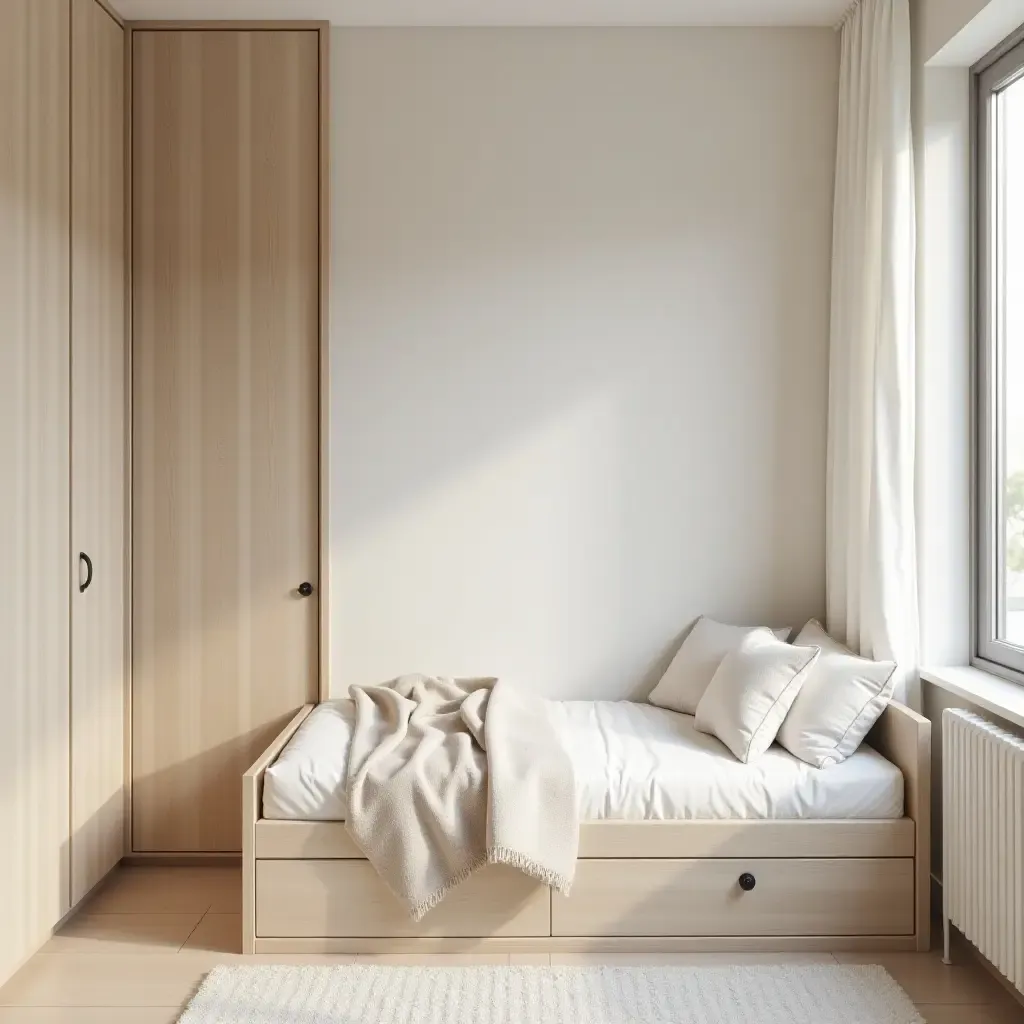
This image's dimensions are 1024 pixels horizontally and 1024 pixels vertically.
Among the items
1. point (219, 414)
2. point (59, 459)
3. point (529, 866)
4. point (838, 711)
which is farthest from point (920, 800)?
point (59, 459)

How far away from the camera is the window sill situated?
2.29 meters

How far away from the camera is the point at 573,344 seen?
3211 mm

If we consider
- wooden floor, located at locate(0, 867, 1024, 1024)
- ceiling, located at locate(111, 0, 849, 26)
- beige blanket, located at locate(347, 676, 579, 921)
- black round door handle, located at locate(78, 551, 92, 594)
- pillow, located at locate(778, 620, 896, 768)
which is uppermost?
ceiling, located at locate(111, 0, 849, 26)

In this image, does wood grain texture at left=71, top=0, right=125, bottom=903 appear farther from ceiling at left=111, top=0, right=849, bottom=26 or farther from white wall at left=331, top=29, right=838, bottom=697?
white wall at left=331, top=29, right=838, bottom=697

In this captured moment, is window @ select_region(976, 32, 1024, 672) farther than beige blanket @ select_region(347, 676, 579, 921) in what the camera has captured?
Yes

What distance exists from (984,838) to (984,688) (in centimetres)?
40

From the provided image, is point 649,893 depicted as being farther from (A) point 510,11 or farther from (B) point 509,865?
(A) point 510,11

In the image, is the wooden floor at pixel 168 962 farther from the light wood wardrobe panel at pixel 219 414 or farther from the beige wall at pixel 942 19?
the beige wall at pixel 942 19

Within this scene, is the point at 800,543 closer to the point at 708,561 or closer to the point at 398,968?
the point at 708,561

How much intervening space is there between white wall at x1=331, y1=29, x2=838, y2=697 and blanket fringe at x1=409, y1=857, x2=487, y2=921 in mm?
851

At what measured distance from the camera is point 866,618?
112 inches

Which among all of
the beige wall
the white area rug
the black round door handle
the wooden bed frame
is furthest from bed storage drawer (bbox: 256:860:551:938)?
the beige wall

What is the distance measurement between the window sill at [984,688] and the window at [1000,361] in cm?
7

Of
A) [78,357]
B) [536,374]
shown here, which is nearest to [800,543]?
[536,374]
